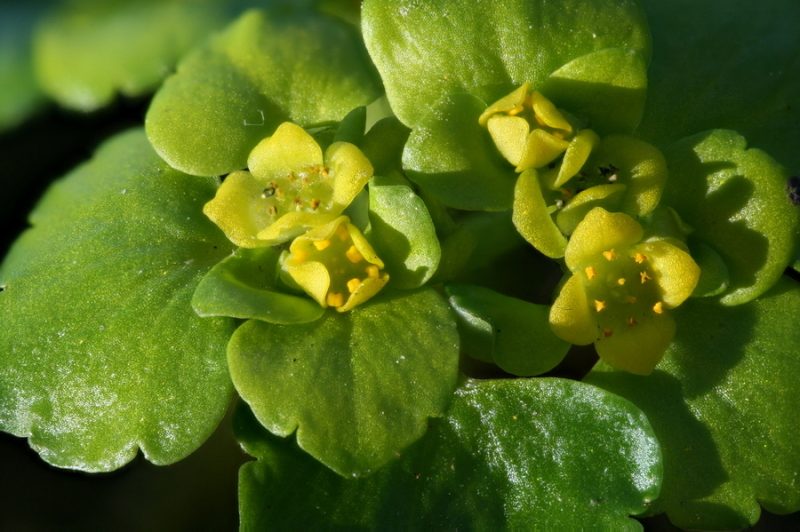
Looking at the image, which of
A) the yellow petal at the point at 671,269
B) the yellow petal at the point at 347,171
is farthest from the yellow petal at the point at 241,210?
the yellow petal at the point at 671,269

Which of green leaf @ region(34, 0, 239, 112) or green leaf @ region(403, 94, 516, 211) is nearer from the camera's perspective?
→ green leaf @ region(403, 94, 516, 211)

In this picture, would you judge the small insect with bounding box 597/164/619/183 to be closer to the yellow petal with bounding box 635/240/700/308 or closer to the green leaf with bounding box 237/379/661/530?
the yellow petal with bounding box 635/240/700/308

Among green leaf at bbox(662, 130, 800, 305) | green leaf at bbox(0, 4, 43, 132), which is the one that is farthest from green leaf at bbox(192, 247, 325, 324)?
green leaf at bbox(0, 4, 43, 132)

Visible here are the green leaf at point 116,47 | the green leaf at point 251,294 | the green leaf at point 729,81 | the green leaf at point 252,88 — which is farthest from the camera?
the green leaf at point 116,47

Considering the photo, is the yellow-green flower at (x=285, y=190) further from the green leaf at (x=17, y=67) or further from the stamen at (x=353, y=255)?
the green leaf at (x=17, y=67)

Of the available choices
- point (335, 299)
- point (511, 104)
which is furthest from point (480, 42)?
point (335, 299)

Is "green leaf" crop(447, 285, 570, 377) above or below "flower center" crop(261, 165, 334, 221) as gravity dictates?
below
